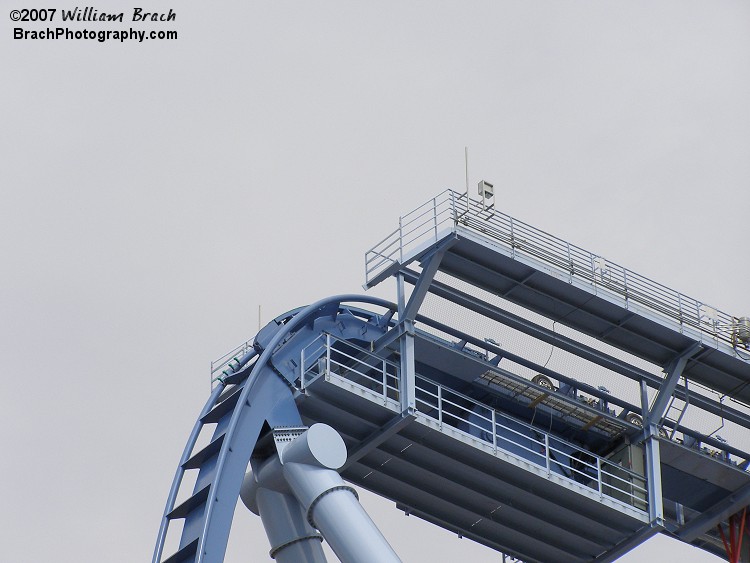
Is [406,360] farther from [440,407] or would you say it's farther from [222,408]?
[222,408]

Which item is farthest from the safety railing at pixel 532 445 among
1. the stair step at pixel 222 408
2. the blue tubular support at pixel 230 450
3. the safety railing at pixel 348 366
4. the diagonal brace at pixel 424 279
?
the stair step at pixel 222 408

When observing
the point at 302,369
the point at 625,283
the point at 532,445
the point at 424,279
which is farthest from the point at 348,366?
the point at 625,283

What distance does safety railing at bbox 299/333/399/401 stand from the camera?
153 feet

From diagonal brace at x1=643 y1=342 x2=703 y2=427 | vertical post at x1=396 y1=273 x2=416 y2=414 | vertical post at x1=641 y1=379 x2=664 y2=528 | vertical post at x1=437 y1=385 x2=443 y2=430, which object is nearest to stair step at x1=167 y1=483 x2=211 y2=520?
vertical post at x1=396 y1=273 x2=416 y2=414

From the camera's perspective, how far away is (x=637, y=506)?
1950 inches

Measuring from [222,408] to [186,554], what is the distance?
3.97 meters

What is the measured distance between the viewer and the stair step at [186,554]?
1735 inches

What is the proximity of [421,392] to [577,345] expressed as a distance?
13.0 ft

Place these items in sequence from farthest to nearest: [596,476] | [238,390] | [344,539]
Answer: [596,476] < [238,390] < [344,539]

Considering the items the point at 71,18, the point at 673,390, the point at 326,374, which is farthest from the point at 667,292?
the point at 71,18

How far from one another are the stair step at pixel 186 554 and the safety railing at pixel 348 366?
4.53 m

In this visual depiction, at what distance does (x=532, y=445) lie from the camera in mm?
49844

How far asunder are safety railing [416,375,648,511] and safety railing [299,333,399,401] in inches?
36.5

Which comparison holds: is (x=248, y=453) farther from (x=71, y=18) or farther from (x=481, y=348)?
(x=71, y=18)
